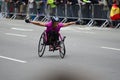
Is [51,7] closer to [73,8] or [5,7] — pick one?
[73,8]

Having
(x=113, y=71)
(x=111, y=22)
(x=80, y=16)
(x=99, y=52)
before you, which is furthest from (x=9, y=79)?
(x=80, y=16)

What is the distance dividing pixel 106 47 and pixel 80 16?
9648 mm

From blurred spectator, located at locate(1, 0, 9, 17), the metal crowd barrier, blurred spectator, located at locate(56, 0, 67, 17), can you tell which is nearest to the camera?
the metal crowd barrier

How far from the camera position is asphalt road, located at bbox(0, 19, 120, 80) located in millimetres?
9375

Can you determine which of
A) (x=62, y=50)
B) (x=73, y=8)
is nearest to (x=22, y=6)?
(x=73, y=8)

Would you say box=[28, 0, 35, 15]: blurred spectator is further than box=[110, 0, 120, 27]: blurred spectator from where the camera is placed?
Yes

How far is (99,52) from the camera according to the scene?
13445mm

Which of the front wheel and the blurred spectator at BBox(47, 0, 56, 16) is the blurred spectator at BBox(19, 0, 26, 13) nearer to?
the blurred spectator at BBox(47, 0, 56, 16)

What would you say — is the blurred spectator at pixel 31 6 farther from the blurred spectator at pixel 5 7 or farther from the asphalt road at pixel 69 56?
the asphalt road at pixel 69 56

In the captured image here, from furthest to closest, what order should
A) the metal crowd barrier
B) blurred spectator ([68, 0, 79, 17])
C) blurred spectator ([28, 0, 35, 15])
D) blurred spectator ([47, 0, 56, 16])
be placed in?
blurred spectator ([28, 0, 35, 15])
blurred spectator ([47, 0, 56, 16])
blurred spectator ([68, 0, 79, 17])
the metal crowd barrier

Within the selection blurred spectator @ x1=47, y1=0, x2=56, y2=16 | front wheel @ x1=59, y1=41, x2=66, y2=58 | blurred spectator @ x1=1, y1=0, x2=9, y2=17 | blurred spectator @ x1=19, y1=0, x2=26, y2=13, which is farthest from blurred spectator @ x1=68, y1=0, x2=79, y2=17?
front wheel @ x1=59, y1=41, x2=66, y2=58

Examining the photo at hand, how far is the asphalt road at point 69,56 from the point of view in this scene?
30.8 feet

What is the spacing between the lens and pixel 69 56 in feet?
41.8

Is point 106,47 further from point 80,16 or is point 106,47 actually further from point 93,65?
point 80,16
